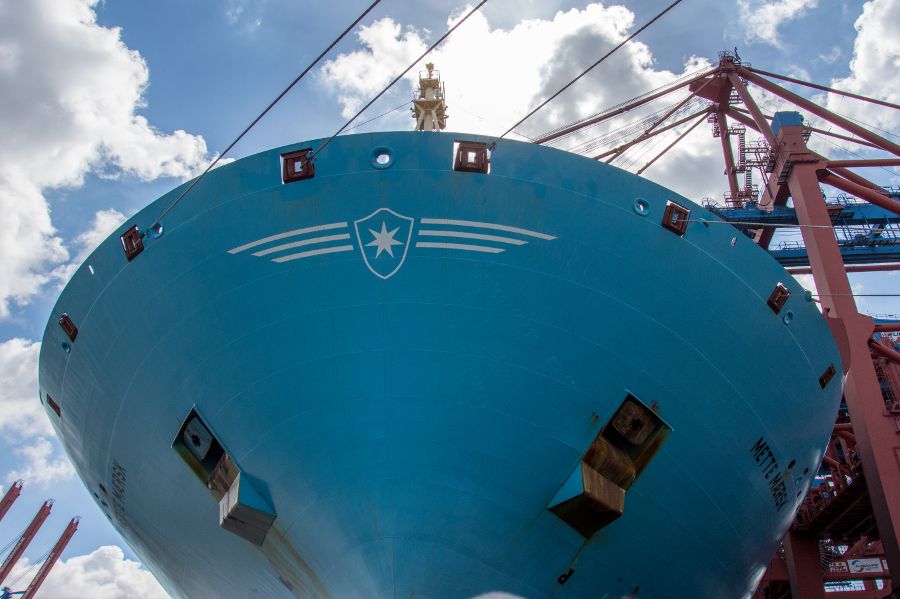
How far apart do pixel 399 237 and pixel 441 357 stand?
123cm

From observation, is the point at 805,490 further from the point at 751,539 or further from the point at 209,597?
the point at 209,597

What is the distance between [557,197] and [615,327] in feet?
4.62

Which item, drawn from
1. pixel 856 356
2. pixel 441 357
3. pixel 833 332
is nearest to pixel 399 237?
pixel 441 357

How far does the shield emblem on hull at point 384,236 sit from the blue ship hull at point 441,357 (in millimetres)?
20

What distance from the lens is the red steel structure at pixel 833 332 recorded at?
13.2 m

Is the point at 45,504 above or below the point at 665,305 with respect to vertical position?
above

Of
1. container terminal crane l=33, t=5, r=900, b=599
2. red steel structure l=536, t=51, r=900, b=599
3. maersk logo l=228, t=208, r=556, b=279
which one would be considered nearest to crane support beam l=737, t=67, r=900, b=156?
red steel structure l=536, t=51, r=900, b=599

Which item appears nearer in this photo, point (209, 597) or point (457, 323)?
point (457, 323)

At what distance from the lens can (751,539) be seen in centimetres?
866

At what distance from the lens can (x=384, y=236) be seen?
269 inches

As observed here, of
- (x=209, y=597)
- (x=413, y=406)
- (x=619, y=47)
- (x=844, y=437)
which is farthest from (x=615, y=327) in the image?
(x=844, y=437)

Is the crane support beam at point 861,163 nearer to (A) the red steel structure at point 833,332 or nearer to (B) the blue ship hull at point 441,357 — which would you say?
(A) the red steel structure at point 833,332

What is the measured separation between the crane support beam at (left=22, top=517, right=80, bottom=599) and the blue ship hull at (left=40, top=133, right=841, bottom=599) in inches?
1731

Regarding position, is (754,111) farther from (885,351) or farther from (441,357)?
(441,357)
